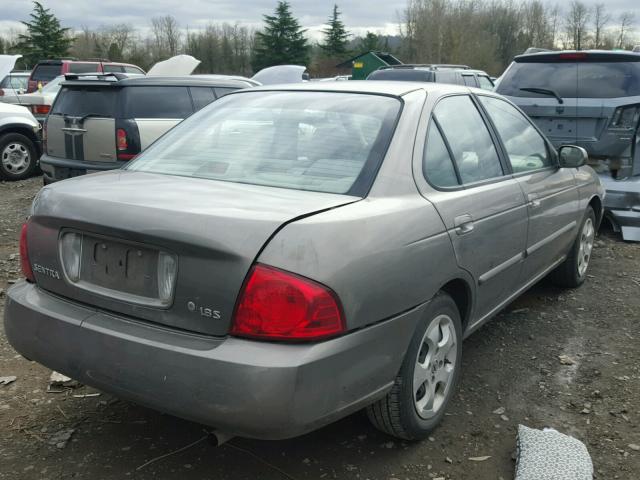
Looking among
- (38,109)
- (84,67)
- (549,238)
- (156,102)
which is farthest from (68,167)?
(84,67)

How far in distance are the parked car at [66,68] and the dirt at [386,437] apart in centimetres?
1471

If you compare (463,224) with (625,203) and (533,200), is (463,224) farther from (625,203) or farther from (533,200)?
(625,203)

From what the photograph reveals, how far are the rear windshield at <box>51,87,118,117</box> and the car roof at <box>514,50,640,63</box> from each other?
471 centimetres

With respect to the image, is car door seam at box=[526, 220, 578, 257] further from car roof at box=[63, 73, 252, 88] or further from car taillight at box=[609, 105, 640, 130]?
car roof at box=[63, 73, 252, 88]

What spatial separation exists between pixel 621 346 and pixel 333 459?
227cm

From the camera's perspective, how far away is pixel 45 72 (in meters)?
18.3

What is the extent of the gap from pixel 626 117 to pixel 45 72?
54.7 ft

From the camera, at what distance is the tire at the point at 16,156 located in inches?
400

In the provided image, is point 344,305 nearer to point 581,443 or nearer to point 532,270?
Answer: point 581,443

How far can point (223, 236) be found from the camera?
2.17 metres

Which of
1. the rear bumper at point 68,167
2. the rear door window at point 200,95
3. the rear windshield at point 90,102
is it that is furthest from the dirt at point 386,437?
the rear door window at point 200,95

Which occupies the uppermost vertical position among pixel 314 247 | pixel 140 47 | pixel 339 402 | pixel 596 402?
pixel 140 47

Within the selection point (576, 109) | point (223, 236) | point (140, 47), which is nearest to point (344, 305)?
point (223, 236)

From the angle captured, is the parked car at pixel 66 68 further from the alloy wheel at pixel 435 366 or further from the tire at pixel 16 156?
the alloy wheel at pixel 435 366
